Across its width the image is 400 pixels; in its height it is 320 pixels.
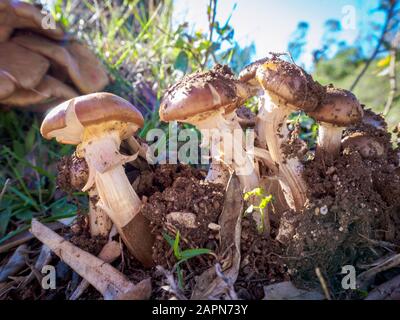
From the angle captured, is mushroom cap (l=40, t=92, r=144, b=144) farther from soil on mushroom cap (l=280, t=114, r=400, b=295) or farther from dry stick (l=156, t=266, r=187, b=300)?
soil on mushroom cap (l=280, t=114, r=400, b=295)

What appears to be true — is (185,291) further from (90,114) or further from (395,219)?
(395,219)

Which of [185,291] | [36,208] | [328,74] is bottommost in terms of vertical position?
[36,208]

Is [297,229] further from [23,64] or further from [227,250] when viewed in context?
[23,64]

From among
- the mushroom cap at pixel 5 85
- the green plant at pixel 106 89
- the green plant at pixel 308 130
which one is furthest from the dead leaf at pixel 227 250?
the mushroom cap at pixel 5 85

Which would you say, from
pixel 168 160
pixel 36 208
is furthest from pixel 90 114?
pixel 36 208

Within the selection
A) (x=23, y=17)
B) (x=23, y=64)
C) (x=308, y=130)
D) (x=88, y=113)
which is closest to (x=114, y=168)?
(x=88, y=113)
